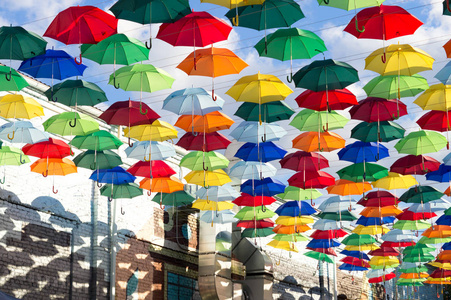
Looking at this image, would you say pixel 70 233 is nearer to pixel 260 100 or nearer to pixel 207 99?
pixel 207 99

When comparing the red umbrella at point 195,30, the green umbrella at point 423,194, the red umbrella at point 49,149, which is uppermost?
the red umbrella at point 195,30

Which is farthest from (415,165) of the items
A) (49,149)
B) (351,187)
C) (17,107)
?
(17,107)

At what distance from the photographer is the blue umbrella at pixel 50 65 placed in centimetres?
1110

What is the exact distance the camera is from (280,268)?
982 inches

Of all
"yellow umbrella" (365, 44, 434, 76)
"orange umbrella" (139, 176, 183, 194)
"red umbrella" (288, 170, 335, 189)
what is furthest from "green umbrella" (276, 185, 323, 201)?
"yellow umbrella" (365, 44, 434, 76)

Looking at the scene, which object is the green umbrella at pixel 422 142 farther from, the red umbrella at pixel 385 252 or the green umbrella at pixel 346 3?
the red umbrella at pixel 385 252

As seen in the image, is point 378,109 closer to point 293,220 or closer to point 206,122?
point 206,122

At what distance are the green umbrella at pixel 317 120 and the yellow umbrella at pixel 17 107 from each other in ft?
16.7

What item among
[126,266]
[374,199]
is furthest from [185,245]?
[374,199]

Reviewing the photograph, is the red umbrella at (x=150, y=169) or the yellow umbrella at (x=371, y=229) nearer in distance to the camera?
the red umbrella at (x=150, y=169)

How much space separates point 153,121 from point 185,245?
7.66 metres

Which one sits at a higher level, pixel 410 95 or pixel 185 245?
pixel 410 95

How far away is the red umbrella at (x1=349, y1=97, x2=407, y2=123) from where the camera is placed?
481 inches

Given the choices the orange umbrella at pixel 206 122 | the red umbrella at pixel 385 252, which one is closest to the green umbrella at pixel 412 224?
the red umbrella at pixel 385 252
